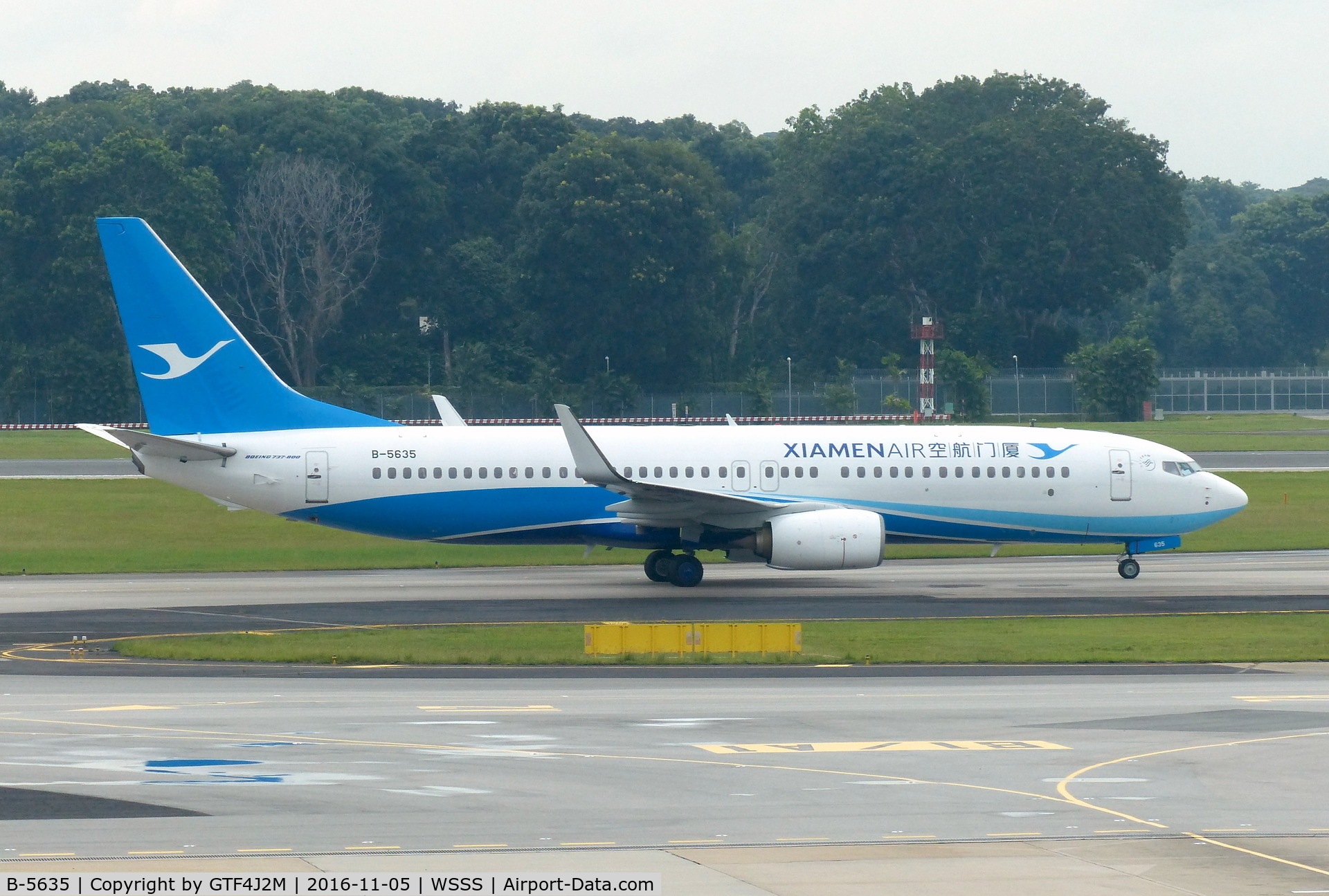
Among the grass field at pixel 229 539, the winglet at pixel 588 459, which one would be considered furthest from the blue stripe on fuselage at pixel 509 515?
the grass field at pixel 229 539

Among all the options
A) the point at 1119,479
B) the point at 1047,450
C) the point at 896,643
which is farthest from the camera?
the point at 1047,450

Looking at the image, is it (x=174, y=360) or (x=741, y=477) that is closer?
(x=174, y=360)

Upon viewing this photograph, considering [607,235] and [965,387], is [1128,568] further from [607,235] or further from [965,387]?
[607,235]

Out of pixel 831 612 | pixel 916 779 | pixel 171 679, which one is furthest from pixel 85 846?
pixel 831 612

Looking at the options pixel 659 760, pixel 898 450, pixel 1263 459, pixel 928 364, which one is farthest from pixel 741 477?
pixel 928 364

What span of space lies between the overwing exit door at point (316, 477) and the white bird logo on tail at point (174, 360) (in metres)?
3.44

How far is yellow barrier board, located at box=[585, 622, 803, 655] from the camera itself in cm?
2750

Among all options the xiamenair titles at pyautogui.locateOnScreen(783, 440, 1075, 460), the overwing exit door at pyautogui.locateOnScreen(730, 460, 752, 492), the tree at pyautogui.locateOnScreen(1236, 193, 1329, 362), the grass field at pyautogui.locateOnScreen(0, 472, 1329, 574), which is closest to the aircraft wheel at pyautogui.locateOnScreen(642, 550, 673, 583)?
the overwing exit door at pyautogui.locateOnScreen(730, 460, 752, 492)

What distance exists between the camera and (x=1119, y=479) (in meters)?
40.0

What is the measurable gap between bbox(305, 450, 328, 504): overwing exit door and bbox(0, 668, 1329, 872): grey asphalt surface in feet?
44.3

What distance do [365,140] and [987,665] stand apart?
98.2 metres

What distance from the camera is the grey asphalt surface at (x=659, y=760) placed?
49.8 ft

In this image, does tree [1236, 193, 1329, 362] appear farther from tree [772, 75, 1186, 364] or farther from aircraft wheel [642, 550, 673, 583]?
aircraft wheel [642, 550, 673, 583]

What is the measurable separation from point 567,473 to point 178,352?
9711 mm
